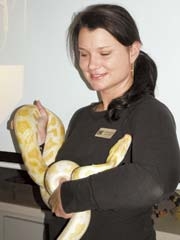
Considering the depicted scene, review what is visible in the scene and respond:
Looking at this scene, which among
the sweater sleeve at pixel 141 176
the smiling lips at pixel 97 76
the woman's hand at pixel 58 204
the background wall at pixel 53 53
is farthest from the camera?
the background wall at pixel 53 53

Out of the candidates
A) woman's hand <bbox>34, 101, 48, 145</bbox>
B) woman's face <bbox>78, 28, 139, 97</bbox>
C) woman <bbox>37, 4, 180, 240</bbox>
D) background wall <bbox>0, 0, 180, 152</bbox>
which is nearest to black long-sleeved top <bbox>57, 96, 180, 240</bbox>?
woman <bbox>37, 4, 180, 240</bbox>

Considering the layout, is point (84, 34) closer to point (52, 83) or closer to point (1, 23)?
point (52, 83)

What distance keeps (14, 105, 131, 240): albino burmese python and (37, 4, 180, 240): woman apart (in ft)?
0.14

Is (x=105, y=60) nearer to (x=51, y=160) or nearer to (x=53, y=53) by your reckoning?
(x=51, y=160)

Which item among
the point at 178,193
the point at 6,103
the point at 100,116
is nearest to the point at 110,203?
the point at 100,116

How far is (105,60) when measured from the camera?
108 centimetres

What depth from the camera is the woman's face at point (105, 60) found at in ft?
3.44

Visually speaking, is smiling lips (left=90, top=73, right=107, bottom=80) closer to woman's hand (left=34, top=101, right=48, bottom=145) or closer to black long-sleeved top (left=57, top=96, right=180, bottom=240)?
black long-sleeved top (left=57, top=96, right=180, bottom=240)

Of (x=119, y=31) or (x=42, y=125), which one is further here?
(x=42, y=125)

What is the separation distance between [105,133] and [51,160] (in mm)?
331

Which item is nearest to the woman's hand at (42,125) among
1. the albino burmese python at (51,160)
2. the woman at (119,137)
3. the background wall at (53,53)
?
the albino burmese python at (51,160)

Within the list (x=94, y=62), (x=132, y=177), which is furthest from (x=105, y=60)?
(x=132, y=177)

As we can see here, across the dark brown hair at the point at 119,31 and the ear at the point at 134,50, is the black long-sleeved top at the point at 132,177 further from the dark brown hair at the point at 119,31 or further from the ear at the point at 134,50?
the ear at the point at 134,50

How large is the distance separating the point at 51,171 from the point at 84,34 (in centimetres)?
42
